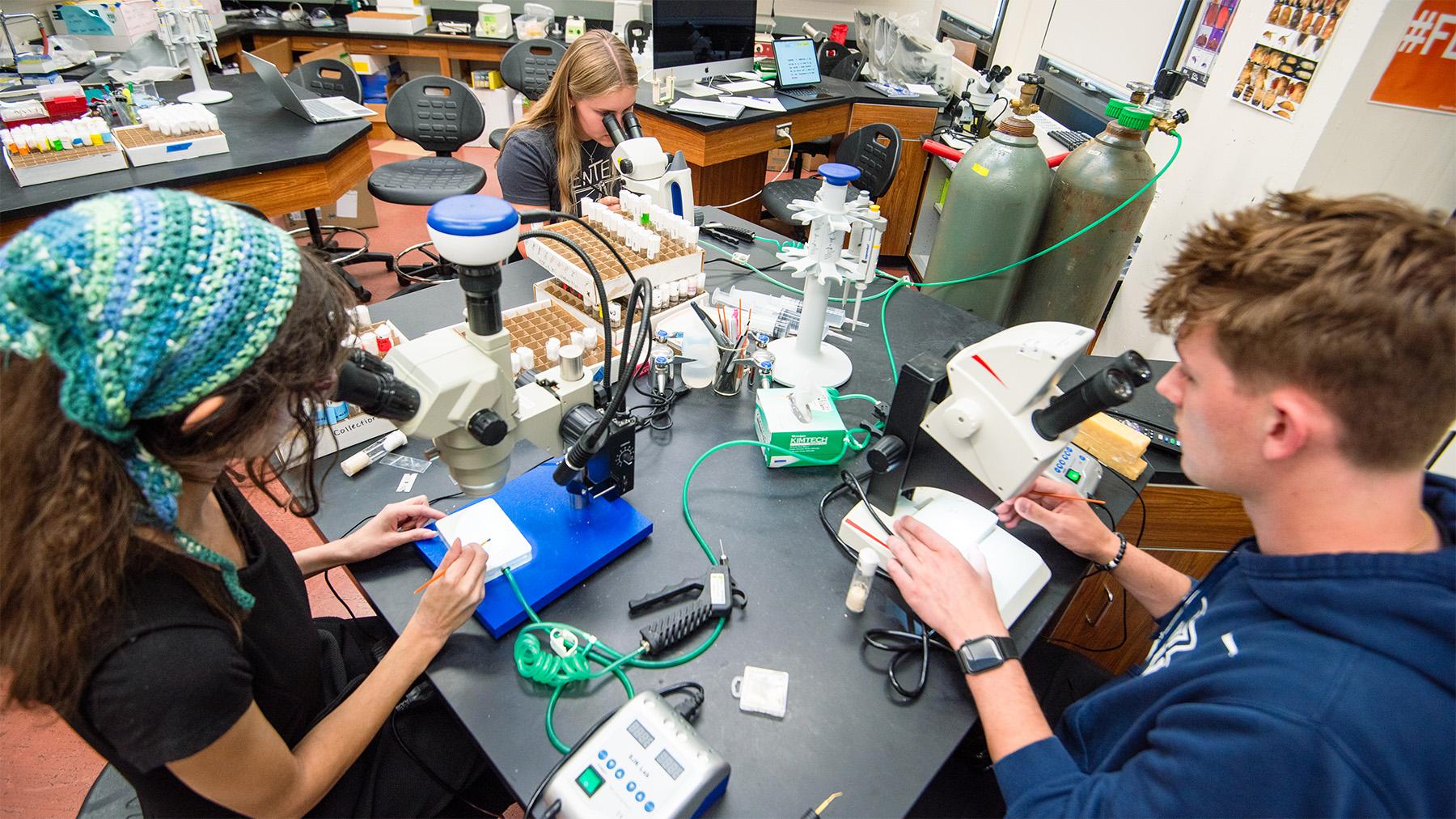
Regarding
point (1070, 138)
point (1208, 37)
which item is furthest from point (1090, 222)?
point (1070, 138)

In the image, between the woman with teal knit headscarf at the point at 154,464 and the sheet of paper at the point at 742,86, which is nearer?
the woman with teal knit headscarf at the point at 154,464

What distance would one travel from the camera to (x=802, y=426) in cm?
129

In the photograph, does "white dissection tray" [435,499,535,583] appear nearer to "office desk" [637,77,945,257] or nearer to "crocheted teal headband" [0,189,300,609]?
"crocheted teal headband" [0,189,300,609]

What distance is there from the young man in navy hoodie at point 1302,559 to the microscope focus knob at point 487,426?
708mm

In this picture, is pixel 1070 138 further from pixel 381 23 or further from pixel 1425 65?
pixel 381 23

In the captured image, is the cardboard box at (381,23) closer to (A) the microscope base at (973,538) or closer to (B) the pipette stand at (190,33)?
(B) the pipette stand at (190,33)

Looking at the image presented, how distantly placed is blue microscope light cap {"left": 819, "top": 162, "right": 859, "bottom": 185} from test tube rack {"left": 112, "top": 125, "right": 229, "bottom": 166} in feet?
7.79

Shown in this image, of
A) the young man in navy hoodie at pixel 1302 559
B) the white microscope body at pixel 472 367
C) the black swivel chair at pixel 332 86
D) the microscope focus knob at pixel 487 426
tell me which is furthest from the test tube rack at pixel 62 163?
the young man in navy hoodie at pixel 1302 559

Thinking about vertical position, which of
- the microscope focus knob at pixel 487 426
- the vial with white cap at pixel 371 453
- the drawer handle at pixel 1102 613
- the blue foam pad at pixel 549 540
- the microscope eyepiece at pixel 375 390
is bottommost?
the drawer handle at pixel 1102 613

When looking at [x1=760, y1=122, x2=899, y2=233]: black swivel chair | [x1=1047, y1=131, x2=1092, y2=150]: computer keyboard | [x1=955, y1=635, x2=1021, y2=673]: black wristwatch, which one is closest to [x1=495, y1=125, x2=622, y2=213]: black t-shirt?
[x1=760, y1=122, x2=899, y2=233]: black swivel chair

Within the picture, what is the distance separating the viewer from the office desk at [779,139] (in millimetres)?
3379

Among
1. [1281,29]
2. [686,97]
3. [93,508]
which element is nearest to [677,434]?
[93,508]

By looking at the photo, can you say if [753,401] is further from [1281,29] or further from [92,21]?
[92,21]

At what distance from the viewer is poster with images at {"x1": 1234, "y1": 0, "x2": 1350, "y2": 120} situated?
75.0 inches
